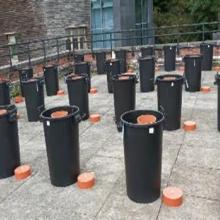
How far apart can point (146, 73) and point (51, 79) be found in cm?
317

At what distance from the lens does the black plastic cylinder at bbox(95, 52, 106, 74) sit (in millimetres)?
14445

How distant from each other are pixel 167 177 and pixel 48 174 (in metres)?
1.98

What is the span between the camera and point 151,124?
14.8ft

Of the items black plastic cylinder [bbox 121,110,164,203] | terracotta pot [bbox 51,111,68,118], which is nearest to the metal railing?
terracotta pot [bbox 51,111,68,118]

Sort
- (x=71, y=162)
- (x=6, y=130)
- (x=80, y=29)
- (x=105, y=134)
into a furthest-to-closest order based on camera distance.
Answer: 1. (x=80, y=29)
2. (x=105, y=134)
3. (x=6, y=130)
4. (x=71, y=162)

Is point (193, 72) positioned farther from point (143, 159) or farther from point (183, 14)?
point (183, 14)

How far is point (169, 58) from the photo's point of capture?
14.0 metres

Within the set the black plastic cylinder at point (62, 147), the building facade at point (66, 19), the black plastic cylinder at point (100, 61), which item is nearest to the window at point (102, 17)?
the building facade at point (66, 19)

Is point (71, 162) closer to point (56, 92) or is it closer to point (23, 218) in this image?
point (23, 218)

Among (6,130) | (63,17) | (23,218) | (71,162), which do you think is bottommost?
(23,218)

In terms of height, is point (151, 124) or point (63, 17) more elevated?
point (63, 17)

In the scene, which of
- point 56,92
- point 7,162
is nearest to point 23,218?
point 7,162

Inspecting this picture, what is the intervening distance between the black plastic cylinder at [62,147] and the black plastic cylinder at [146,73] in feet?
17.9

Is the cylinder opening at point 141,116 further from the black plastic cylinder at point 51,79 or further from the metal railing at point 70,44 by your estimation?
the metal railing at point 70,44
